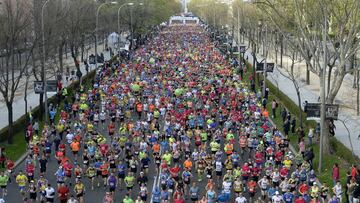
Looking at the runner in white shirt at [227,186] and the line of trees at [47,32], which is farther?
the line of trees at [47,32]

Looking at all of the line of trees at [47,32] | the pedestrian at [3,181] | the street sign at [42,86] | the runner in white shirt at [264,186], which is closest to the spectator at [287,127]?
the runner in white shirt at [264,186]

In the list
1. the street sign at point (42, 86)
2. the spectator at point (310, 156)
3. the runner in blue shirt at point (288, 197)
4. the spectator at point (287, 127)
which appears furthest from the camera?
the street sign at point (42, 86)

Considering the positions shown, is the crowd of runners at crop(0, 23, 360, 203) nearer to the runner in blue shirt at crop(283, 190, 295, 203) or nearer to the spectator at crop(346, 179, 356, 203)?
the runner in blue shirt at crop(283, 190, 295, 203)

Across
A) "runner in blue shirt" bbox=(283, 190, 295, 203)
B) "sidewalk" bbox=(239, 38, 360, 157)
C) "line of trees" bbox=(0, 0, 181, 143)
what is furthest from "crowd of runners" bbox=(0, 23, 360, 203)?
"sidewalk" bbox=(239, 38, 360, 157)

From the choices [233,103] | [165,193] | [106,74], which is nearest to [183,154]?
[165,193]

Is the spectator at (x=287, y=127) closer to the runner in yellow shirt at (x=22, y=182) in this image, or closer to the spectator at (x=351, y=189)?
the spectator at (x=351, y=189)

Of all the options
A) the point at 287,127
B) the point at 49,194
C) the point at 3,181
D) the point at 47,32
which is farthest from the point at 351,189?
the point at 47,32

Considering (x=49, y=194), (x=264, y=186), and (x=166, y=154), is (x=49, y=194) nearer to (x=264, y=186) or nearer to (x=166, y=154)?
(x=166, y=154)
